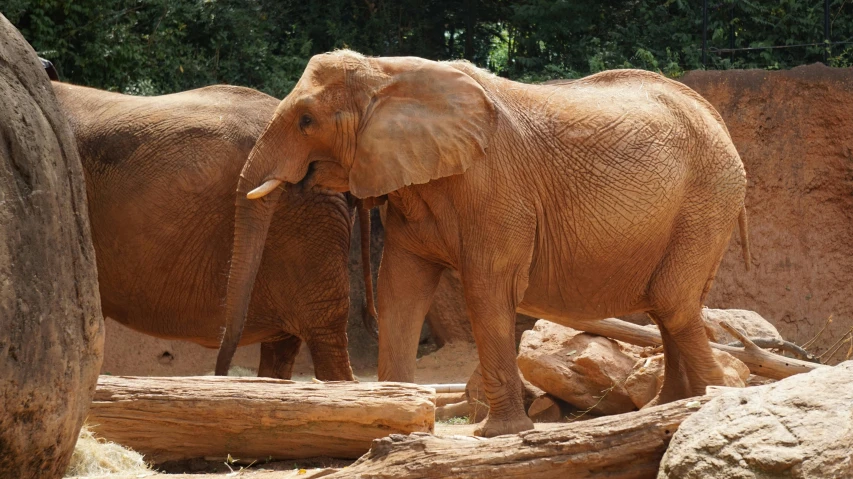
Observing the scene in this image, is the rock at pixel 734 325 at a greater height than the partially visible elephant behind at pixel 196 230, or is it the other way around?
the partially visible elephant behind at pixel 196 230

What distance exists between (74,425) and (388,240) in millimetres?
3498

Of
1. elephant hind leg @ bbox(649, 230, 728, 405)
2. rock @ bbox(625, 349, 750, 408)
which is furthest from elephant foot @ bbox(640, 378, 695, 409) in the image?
rock @ bbox(625, 349, 750, 408)

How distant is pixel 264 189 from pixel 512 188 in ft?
4.87

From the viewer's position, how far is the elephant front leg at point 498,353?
704 cm

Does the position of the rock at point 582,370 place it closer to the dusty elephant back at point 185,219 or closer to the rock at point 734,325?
the rock at point 734,325

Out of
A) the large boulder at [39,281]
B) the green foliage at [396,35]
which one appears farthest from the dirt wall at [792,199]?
the large boulder at [39,281]

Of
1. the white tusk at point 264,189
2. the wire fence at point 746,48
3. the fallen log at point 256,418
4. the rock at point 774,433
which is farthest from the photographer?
the wire fence at point 746,48

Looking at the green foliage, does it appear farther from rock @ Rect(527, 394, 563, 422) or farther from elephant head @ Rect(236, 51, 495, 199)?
elephant head @ Rect(236, 51, 495, 199)

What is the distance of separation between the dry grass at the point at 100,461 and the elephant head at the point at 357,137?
1191 mm

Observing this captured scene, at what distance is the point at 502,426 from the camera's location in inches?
279

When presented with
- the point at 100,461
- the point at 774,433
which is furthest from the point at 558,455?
the point at 100,461

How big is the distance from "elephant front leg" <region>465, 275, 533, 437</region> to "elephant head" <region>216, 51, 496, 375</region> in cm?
79

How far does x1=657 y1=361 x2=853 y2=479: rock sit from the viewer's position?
4.10 meters

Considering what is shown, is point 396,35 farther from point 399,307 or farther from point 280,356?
point 399,307
